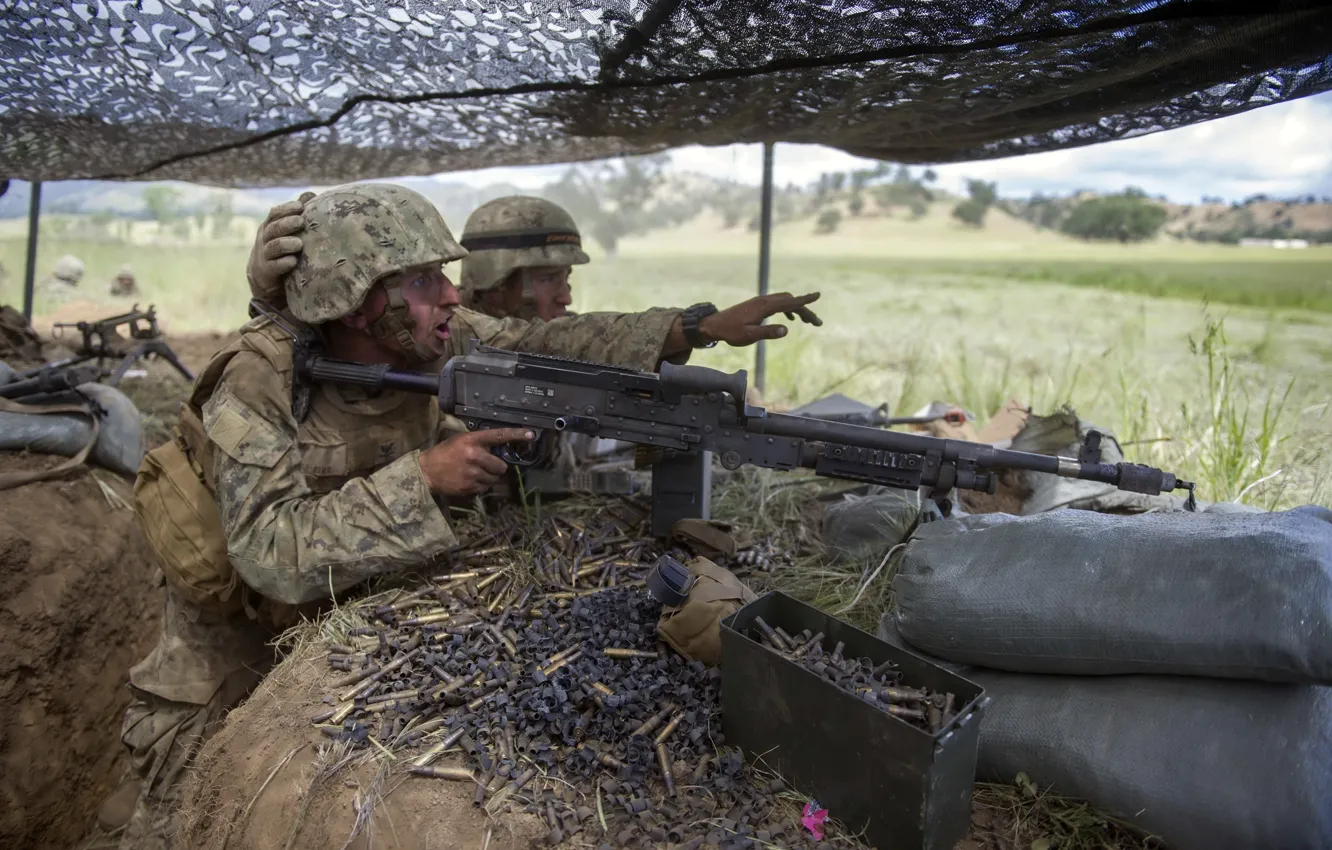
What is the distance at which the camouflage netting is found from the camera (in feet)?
9.57

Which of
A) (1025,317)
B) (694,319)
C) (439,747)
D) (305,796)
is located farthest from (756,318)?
(1025,317)

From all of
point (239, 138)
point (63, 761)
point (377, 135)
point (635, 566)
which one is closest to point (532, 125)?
point (377, 135)

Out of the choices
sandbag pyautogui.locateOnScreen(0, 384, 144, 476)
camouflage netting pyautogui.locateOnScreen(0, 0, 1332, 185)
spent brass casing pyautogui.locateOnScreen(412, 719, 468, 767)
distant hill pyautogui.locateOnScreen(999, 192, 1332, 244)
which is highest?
distant hill pyautogui.locateOnScreen(999, 192, 1332, 244)

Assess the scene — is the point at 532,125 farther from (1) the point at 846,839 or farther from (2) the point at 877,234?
(2) the point at 877,234

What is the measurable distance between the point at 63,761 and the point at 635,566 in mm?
3681

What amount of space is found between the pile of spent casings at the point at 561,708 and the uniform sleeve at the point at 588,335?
1.03m

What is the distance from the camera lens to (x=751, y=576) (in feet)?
12.6

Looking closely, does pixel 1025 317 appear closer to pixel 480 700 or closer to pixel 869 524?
pixel 869 524

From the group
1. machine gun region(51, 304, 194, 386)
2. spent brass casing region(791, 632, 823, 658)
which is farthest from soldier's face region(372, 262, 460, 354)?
machine gun region(51, 304, 194, 386)

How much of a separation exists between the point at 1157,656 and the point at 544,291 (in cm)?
408

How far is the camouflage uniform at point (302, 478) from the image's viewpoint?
11.0ft

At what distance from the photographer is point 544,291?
17.9 feet

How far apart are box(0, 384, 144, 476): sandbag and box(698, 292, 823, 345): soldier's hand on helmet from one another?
381 centimetres

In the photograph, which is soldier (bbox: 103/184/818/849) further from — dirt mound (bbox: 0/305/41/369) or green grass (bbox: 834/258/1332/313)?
green grass (bbox: 834/258/1332/313)
